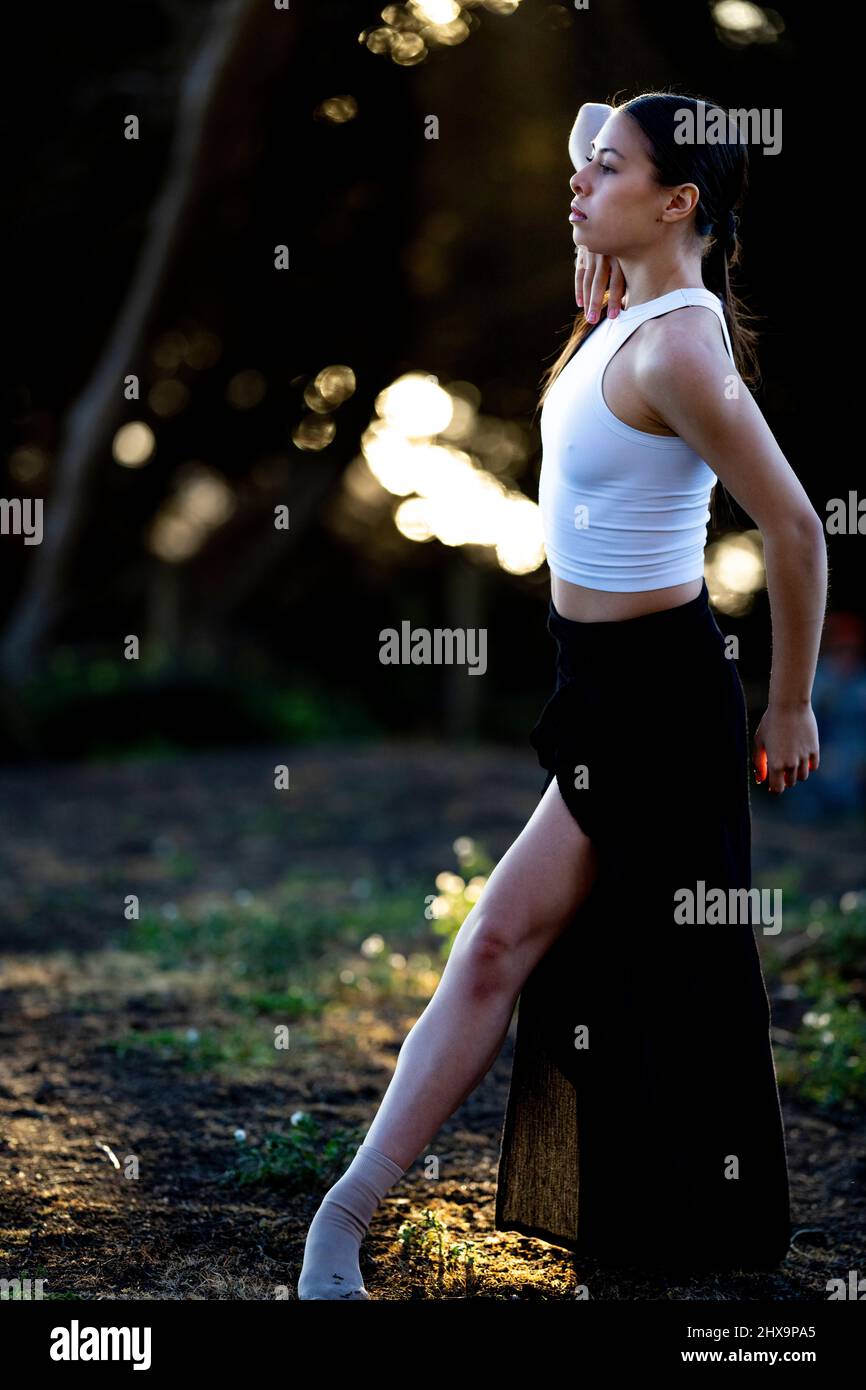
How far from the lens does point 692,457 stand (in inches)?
94.9

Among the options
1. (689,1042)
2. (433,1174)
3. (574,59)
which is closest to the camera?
(689,1042)

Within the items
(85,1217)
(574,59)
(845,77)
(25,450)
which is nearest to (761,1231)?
(85,1217)

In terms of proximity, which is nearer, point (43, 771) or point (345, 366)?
point (43, 771)

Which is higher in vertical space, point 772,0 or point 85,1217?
point 772,0

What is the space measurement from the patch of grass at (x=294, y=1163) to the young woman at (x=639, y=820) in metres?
0.53

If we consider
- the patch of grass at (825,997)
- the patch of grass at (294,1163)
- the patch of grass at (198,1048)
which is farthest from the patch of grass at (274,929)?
the patch of grass at (294,1163)

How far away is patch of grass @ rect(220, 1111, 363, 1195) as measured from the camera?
3055 millimetres

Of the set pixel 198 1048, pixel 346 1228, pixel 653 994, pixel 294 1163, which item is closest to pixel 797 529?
pixel 653 994

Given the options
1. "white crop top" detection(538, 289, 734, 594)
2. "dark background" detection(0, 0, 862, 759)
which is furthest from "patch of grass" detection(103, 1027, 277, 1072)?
"dark background" detection(0, 0, 862, 759)

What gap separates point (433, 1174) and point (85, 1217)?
28.6 inches

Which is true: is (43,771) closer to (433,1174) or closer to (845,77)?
(845,77)

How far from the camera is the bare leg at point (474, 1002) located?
2.48 metres

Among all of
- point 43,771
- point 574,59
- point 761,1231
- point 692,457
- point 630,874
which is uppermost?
point 574,59

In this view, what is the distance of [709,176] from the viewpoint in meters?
2.46
